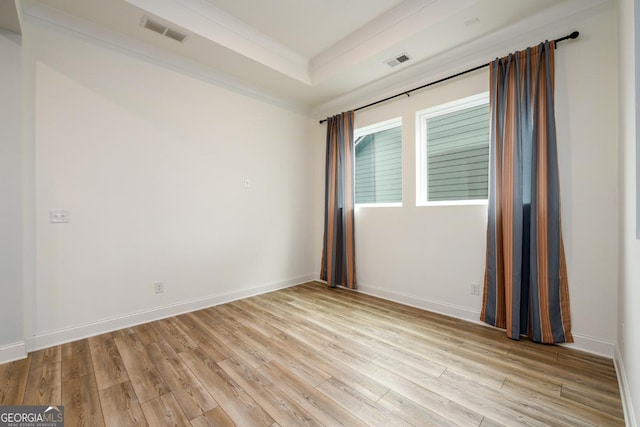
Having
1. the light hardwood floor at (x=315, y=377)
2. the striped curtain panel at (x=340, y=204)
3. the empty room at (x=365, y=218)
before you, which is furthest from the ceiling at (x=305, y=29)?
the light hardwood floor at (x=315, y=377)

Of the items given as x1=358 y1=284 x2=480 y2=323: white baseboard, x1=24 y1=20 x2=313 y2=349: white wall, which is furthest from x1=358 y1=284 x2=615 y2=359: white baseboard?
x1=24 y1=20 x2=313 y2=349: white wall

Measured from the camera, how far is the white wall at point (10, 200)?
6.88ft

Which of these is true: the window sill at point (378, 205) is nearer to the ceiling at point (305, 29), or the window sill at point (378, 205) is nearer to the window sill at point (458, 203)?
the window sill at point (458, 203)

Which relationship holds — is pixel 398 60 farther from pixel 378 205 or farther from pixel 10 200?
pixel 10 200

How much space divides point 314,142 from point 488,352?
3.80 meters

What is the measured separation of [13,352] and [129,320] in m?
0.81

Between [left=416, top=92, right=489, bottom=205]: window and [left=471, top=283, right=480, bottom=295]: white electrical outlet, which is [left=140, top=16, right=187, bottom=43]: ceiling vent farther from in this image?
[left=471, top=283, right=480, bottom=295]: white electrical outlet

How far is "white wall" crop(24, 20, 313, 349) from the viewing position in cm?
243

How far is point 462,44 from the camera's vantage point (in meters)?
2.86

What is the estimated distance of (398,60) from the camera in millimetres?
3160

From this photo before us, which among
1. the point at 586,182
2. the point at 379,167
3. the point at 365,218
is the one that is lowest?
the point at 365,218

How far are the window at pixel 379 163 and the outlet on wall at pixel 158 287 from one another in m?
2.84

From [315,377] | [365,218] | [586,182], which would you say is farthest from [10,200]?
[586,182]

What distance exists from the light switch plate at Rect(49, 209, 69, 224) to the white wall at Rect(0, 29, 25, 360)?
0.86 feet
